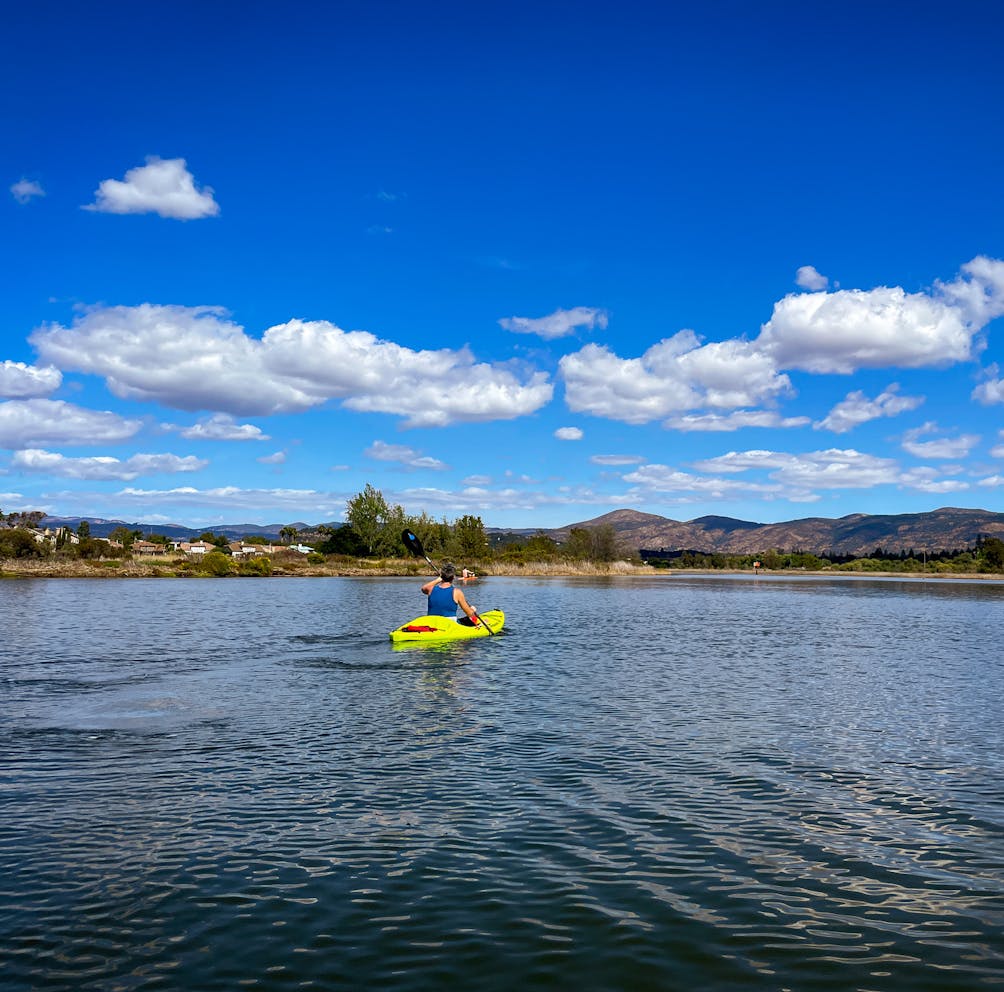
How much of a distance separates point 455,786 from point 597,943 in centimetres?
474

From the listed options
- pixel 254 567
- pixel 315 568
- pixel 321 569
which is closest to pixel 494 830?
pixel 254 567

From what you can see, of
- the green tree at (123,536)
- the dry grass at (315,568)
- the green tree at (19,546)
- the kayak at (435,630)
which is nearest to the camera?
the kayak at (435,630)

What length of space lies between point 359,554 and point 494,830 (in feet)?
403

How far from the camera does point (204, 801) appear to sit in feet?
34.9

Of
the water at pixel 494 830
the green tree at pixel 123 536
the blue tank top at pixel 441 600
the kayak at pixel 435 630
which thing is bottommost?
the water at pixel 494 830

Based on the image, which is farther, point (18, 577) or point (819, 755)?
point (18, 577)

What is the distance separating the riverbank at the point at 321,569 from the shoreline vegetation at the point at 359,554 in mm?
132

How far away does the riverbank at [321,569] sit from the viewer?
276ft

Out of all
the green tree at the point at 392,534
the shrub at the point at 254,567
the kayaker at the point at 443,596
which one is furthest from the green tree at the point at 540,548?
the kayaker at the point at 443,596

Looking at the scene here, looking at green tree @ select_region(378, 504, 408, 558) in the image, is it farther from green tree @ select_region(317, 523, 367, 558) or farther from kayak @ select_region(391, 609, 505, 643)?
kayak @ select_region(391, 609, 505, 643)

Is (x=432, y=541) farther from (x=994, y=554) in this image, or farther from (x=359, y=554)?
(x=994, y=554)

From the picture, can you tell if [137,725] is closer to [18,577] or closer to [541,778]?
[541,778]

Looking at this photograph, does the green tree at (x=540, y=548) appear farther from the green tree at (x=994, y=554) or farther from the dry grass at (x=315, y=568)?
the green tree at (x=994, y=554)

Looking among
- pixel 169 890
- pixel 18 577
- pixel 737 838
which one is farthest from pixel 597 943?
pixel 18 577
